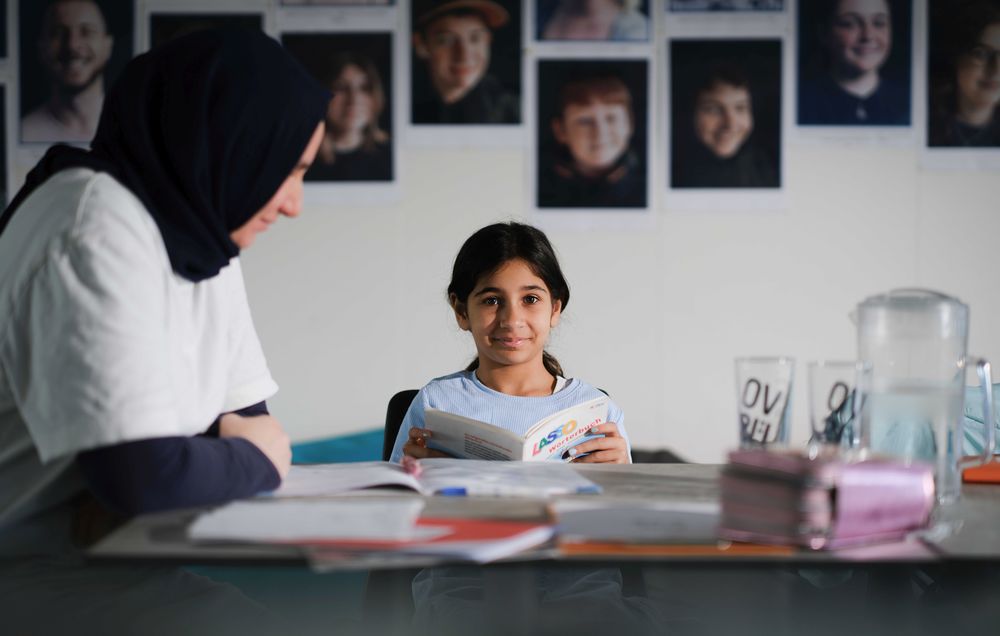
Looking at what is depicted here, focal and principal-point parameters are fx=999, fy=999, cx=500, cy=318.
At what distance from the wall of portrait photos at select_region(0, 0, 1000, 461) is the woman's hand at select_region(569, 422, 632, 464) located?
1.29 meters

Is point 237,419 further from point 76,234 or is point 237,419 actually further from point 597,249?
point 597,249

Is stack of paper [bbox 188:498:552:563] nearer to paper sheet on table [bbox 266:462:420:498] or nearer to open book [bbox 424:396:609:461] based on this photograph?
paper sheet on table [bbox 266:462:420:498]

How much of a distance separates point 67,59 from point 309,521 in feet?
8.19

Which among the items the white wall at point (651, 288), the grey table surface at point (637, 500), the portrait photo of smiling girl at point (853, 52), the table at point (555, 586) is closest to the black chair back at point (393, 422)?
the table at point (555, 586)

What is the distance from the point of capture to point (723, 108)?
292cm

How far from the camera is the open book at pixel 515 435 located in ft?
4.87

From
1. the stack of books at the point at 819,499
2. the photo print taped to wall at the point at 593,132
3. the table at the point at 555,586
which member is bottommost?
the table at the point at 555,586

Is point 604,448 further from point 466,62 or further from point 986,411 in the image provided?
point 466,62

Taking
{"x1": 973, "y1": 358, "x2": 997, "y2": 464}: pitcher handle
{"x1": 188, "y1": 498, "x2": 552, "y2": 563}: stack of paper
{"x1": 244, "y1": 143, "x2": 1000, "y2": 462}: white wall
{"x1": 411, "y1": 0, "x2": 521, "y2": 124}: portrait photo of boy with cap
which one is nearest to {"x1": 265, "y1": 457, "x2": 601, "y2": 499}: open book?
{"x1": 188, "y1": 498, "x2": 552, "y2": 563}: stack of paper

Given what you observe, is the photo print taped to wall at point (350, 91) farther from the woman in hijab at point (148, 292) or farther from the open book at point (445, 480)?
the open book at point (445, 480)

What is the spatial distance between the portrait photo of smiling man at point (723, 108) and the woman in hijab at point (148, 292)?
1.86m

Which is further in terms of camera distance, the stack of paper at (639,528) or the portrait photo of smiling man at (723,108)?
the portrait photo of smiling man at (723,108)

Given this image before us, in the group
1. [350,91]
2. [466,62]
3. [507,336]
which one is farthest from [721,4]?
[507,336]

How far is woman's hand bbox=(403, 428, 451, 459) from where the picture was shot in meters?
1.61
